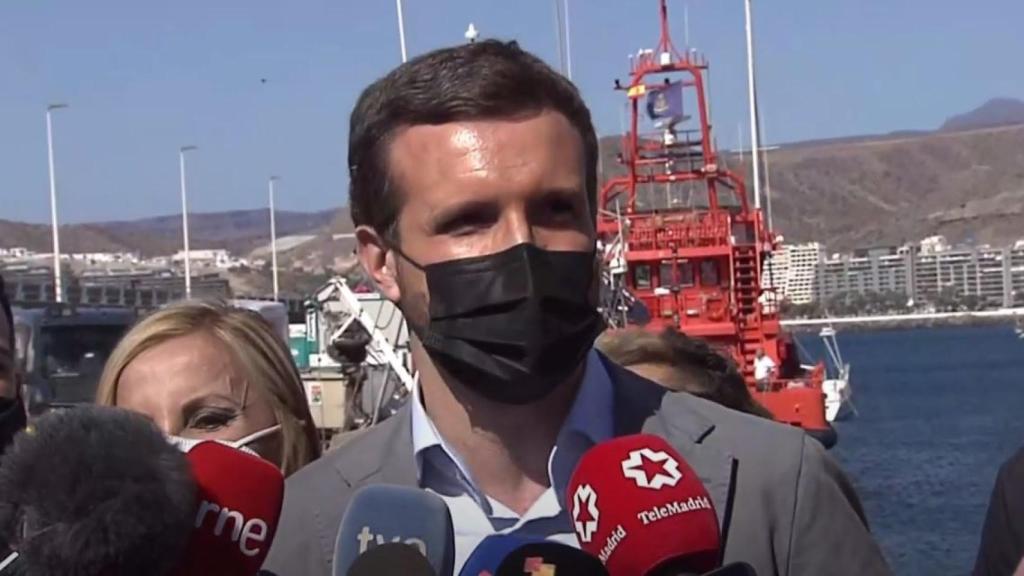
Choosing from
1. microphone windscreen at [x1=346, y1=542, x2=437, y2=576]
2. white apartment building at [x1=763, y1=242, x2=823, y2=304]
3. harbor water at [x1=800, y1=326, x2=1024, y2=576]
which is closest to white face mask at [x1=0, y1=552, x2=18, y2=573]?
microphone windscreen at [x1=346, y1=542, x2=437, y2=576]

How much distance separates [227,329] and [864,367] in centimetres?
11839

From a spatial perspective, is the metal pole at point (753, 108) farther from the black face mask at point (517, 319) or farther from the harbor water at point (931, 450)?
the black face mask at point (517, 319)

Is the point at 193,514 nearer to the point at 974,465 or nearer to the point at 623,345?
the point at 623,345

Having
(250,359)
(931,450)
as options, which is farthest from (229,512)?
(931,450)

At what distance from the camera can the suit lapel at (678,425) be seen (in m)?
2.79

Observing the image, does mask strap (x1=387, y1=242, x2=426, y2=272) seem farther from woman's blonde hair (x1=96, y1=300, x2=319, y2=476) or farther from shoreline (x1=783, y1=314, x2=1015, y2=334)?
shoreline (x1=783, y1=314, x2=1015, y2=334)

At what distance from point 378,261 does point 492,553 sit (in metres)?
0.81

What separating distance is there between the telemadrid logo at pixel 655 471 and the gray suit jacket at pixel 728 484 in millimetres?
255

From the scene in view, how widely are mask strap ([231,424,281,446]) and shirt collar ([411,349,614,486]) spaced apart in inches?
37.7

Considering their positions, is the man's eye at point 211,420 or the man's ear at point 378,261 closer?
the man's ear at point 378,261

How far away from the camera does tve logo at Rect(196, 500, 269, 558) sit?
2.34 metres

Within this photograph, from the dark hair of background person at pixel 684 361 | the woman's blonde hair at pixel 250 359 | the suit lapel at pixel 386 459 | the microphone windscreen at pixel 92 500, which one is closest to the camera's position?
the microphone windscreen at pixel 92 500

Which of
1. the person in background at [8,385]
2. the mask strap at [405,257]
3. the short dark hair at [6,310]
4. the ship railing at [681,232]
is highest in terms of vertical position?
the ship railing at [681,232]

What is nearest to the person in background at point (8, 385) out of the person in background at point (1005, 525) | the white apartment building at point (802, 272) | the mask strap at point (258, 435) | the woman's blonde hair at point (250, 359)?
the woman's blonde hair at point (250, 359)
